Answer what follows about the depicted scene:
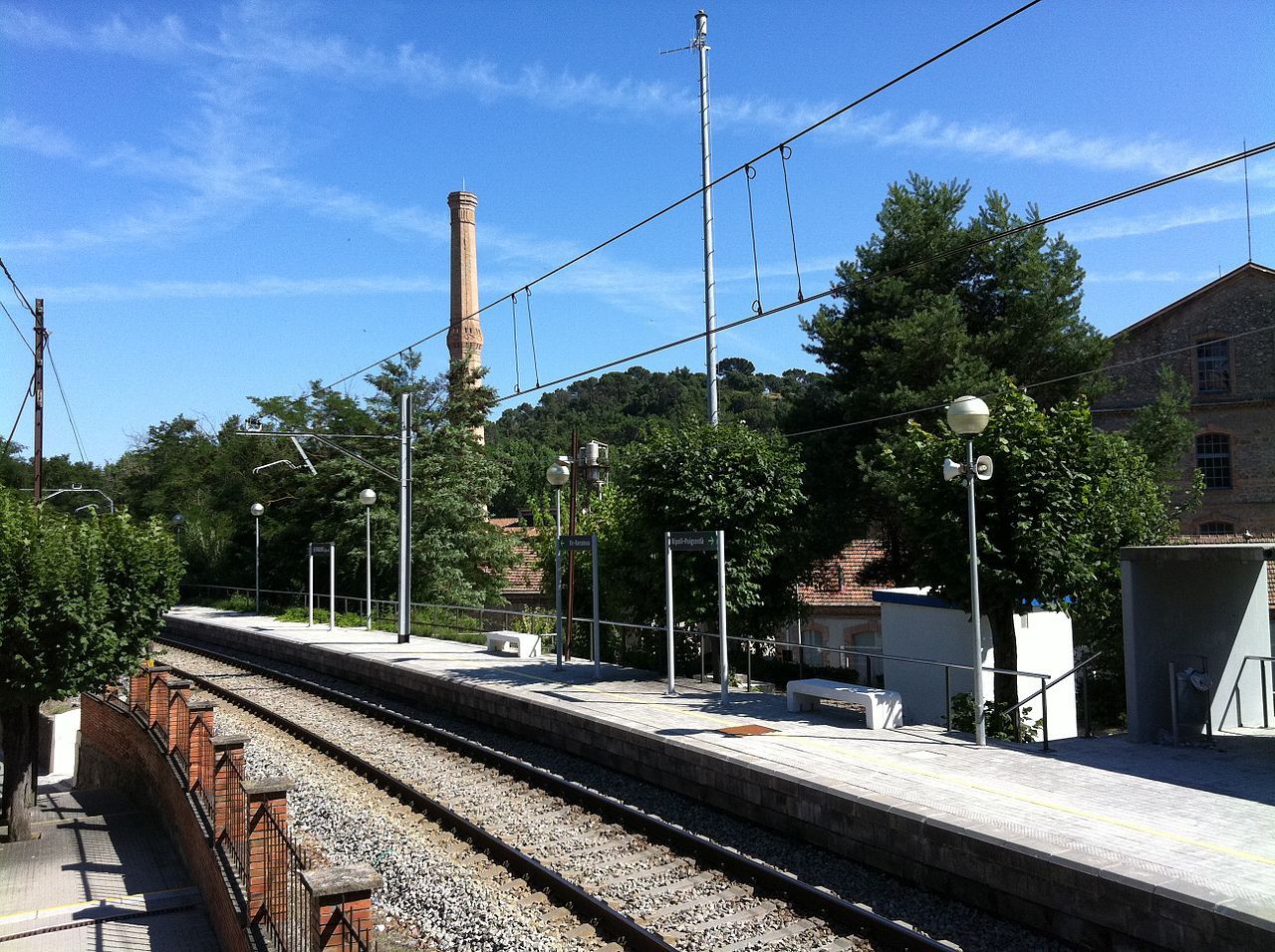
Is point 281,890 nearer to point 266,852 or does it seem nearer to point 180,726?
point 266,852

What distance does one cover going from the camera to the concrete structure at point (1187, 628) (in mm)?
11109

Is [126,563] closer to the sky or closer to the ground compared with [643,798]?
closer to the sky

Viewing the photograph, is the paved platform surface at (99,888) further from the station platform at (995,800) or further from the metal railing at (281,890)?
the station platform at (995,800)

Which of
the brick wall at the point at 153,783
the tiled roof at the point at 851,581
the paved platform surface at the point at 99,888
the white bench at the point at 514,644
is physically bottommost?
the paved platform surface at the point at 99,888

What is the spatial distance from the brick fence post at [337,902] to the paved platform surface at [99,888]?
4121 millimetres

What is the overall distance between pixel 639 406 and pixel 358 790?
110 meters

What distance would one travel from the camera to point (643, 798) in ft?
37.3

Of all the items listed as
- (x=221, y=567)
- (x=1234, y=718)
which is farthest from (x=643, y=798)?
(x=221, y=567)

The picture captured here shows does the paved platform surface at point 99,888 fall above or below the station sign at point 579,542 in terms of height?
below

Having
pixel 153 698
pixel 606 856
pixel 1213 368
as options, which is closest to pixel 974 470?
pixel 606 856

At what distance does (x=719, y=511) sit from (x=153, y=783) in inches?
353

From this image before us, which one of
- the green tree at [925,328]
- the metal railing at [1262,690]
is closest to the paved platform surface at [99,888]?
the metal railing at [1262,690]

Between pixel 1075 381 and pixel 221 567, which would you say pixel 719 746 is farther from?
pixel 221 567

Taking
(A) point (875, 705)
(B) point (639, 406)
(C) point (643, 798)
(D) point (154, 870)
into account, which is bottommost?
(D) point (154, 870)
